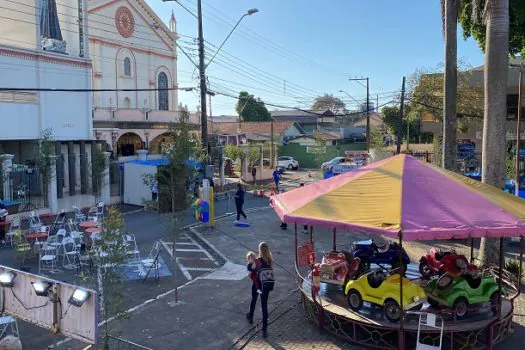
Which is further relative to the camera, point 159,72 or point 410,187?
point 159,72

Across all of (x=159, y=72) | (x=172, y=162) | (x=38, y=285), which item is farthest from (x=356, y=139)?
(x=38, y=285)

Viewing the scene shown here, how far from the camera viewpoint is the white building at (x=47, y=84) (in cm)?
2142

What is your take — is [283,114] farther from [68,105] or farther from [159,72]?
[68,105]

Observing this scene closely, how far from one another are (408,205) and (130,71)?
3803 centimetres

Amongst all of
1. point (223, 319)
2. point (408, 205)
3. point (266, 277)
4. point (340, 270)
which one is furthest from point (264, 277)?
point (408, 205)

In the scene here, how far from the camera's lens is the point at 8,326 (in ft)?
29.6

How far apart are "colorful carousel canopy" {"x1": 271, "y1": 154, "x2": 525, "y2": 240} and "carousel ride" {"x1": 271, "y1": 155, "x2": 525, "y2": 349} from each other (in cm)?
2

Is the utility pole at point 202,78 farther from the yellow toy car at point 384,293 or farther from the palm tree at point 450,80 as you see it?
the yellow toy car at point 384,293

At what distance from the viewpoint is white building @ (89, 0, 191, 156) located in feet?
122

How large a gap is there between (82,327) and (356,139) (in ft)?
215

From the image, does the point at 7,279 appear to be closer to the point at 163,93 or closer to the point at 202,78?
the point at 202,78

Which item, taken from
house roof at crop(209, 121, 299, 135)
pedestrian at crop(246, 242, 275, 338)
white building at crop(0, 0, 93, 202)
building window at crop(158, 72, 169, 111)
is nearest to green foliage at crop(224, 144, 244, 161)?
building window at crop(158, 72, 169, 111)

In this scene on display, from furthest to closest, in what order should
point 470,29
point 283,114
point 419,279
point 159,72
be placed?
point 283,114 < point 159,72 < point 470,29 < point 419,279

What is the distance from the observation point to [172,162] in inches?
437
